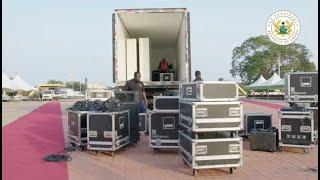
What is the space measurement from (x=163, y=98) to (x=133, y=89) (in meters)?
3.42

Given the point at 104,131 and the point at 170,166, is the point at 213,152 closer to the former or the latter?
the point at 170,166

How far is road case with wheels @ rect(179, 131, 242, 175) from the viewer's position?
6406mm

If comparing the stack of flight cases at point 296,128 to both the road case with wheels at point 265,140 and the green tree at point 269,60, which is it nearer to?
the road case with wheels at point 265,140

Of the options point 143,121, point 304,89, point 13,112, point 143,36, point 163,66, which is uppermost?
point 143,36

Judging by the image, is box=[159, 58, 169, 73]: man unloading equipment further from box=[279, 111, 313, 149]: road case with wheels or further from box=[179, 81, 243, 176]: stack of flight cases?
box=[179, 81, 243, 176]: stack of flight cases

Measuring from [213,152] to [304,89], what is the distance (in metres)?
3.75

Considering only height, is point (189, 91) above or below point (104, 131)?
above

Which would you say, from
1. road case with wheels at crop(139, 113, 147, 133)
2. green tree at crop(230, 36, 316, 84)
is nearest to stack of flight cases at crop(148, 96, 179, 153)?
road case with wheels at crop(139, 113, 147, 133)

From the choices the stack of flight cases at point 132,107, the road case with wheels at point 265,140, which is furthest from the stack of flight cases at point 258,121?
the stack of flight cases at point 132,107

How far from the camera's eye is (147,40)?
1415 cm

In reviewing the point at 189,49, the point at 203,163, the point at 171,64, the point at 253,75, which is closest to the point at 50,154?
the point at 203,163

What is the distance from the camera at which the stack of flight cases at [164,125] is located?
8258 mm

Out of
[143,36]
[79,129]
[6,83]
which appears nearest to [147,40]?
[143,36]

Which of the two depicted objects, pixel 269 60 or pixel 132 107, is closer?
pixel 132 107
